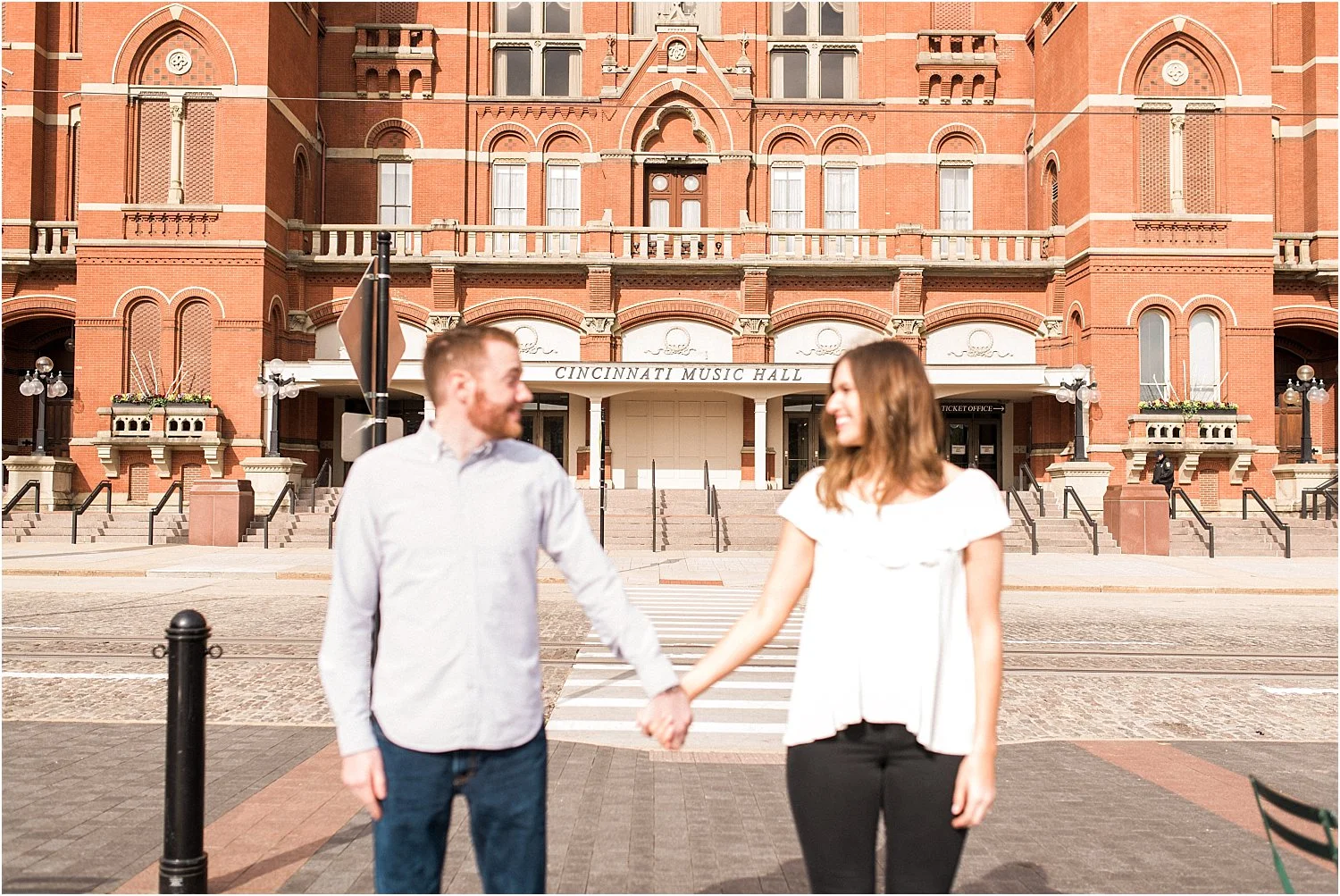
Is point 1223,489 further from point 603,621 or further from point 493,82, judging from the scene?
point 603,621

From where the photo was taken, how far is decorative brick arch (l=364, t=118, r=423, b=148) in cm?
3256

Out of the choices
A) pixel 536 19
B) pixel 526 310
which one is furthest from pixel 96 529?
pixel 536 19

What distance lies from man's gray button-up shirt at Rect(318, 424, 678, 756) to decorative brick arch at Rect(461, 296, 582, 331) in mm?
28480

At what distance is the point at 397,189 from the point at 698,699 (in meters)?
27.6

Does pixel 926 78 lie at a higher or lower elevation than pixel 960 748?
higher

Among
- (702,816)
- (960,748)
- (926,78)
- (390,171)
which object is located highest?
(926,78)

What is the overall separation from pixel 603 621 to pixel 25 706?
6335mm

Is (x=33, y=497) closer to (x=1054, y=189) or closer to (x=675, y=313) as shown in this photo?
(x=675, y=313)

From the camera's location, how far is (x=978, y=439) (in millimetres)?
32531

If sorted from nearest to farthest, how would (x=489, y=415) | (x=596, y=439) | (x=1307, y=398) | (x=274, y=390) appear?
(x=489, y=415), (x=274, y=390), (x=1307, y=398), (x=596, y=439)

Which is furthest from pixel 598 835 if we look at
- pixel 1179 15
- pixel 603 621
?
pixel 1179 15

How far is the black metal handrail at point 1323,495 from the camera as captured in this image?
25.5 m

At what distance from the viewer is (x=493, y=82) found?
1304 inches

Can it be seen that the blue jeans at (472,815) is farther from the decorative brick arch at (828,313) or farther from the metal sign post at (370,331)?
the decorative brick arch at (828,313)
